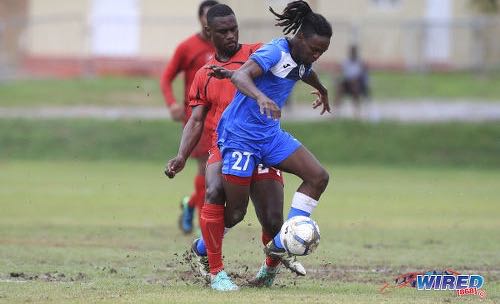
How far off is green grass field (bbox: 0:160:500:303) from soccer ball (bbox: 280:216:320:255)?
14.5 inches

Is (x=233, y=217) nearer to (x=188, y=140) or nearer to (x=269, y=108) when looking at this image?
(x=188, y=140)

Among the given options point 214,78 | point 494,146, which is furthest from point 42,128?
point 214,78

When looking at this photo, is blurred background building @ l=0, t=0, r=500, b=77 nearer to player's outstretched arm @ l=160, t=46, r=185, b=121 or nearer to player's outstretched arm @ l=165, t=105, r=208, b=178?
player's outstretched arm @ l=160, t=46, r=185, b=121

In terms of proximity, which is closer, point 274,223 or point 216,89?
point 274,223

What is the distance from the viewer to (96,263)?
12109mm

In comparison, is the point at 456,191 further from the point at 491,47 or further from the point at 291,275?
the point at 491,47

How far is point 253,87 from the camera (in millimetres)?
9234

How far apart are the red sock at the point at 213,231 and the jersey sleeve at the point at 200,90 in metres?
0.96

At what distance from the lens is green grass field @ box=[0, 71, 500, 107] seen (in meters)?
33.8

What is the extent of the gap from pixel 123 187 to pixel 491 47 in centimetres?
1882

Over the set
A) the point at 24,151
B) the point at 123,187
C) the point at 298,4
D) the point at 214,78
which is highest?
the point at 298,4

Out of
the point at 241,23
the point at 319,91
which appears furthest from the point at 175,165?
the point at 241,23

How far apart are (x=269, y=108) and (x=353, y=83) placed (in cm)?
2245

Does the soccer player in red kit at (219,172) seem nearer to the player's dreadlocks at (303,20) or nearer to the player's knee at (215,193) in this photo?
the player's knee at (215,193)
